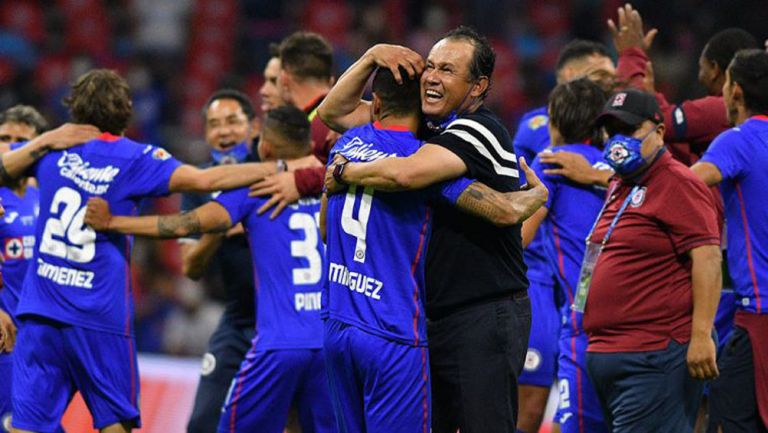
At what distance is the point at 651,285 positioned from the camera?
573cm

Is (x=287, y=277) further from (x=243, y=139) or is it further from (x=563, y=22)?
(x=563, y=22)

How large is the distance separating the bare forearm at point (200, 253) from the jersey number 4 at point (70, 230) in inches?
40.3

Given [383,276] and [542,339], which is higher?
[383,276]

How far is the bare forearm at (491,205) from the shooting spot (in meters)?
4.95

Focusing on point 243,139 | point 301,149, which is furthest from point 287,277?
point 243,139

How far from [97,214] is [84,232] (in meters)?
0.14

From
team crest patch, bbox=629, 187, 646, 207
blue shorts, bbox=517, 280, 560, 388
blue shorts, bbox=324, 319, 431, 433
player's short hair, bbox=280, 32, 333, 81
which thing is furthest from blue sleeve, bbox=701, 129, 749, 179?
player's short hair, bbox=280, 32, 333, 81

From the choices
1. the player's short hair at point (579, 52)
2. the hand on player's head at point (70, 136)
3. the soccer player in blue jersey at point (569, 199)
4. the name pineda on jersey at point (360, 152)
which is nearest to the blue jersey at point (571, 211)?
the soccer player in blue jersey at point (569, 199)

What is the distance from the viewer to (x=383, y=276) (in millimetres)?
5047

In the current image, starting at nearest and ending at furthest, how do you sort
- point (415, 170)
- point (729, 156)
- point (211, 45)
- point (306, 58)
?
point (415, 170) < point (729, 156) < point (306, 58) < point (211, 45)


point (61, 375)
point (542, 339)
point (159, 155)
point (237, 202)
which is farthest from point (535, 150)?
point (61, 375)

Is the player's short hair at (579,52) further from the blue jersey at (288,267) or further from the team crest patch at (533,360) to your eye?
the blue jersey at (288,267)

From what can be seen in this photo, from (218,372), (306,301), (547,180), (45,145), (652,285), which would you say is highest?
(45,145)

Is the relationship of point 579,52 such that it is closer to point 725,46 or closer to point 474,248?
point 725,46
